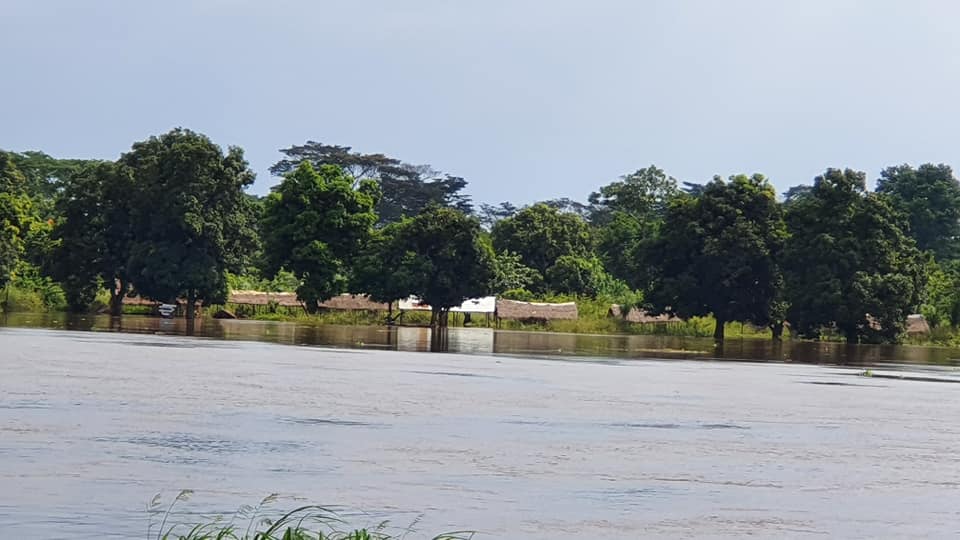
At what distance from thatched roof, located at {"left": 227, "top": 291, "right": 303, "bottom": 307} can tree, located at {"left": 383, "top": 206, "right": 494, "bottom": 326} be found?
11.6 metres

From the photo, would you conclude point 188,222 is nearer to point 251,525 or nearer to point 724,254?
point 724,254

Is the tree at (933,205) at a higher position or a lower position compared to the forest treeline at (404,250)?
higher

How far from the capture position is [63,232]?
73.9 meters

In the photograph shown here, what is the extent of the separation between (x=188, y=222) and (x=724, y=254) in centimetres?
2606

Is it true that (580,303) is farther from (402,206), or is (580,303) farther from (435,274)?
(402,206)

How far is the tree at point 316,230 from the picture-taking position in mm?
77000

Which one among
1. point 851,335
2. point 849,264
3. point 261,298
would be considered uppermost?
point 849,264

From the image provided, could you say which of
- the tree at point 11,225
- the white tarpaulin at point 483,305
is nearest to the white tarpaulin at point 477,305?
the white tarpaulin at point 483,305

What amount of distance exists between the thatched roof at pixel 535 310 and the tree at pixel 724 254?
1230cm

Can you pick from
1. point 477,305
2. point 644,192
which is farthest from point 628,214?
point 477,305

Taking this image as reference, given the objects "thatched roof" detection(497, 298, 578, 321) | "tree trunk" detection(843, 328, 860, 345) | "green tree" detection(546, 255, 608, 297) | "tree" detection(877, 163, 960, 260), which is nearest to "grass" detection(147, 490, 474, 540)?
"tree trunk" detection(843, 328, 860, 345)

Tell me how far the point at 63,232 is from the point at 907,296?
142 feet

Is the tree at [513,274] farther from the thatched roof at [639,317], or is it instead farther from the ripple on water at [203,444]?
the ripple on water at [203,444]

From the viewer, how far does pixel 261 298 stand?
8344 cm
